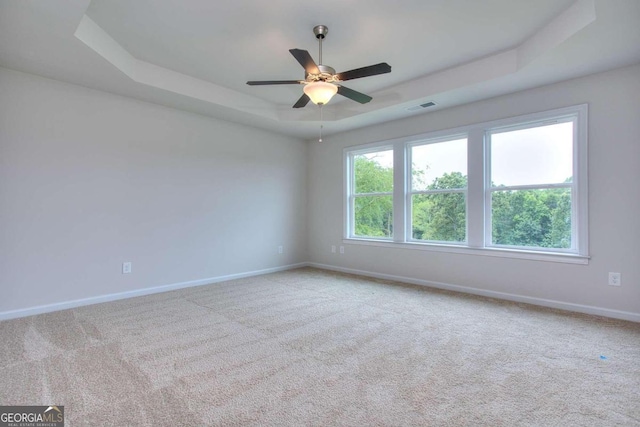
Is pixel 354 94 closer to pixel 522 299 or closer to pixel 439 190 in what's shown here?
pixel 439 190

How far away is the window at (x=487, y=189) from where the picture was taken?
132 inches

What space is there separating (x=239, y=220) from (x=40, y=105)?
267cm

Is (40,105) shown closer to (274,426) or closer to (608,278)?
(274,426)

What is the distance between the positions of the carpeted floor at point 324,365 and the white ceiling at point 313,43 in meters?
2.48

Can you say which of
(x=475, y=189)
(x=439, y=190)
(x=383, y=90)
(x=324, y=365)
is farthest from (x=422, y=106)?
(x=324, y=365)

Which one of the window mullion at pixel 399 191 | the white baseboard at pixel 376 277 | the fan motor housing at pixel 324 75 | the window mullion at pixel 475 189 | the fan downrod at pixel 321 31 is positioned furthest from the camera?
the window mullion at pixel 399 191

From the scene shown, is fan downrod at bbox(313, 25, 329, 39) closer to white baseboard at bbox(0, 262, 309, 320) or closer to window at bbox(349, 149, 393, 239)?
window at bbox(349, 149, 393, 239)

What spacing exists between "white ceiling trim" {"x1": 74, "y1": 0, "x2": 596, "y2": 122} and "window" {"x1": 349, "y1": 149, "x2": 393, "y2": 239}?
37.9 inches

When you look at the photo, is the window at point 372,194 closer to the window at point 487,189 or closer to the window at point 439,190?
the window at point 487,189

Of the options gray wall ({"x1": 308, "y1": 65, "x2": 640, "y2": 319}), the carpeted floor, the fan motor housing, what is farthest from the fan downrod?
the carpeted floor

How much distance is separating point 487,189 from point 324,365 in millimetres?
3085

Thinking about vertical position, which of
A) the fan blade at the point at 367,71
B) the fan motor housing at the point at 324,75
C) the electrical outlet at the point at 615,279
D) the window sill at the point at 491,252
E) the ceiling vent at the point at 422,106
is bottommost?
the electrical outlet at the point at 615,279

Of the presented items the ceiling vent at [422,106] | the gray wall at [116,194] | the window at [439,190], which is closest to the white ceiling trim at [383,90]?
the ceiling vent at [422,106]

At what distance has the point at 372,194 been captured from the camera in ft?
16.9
